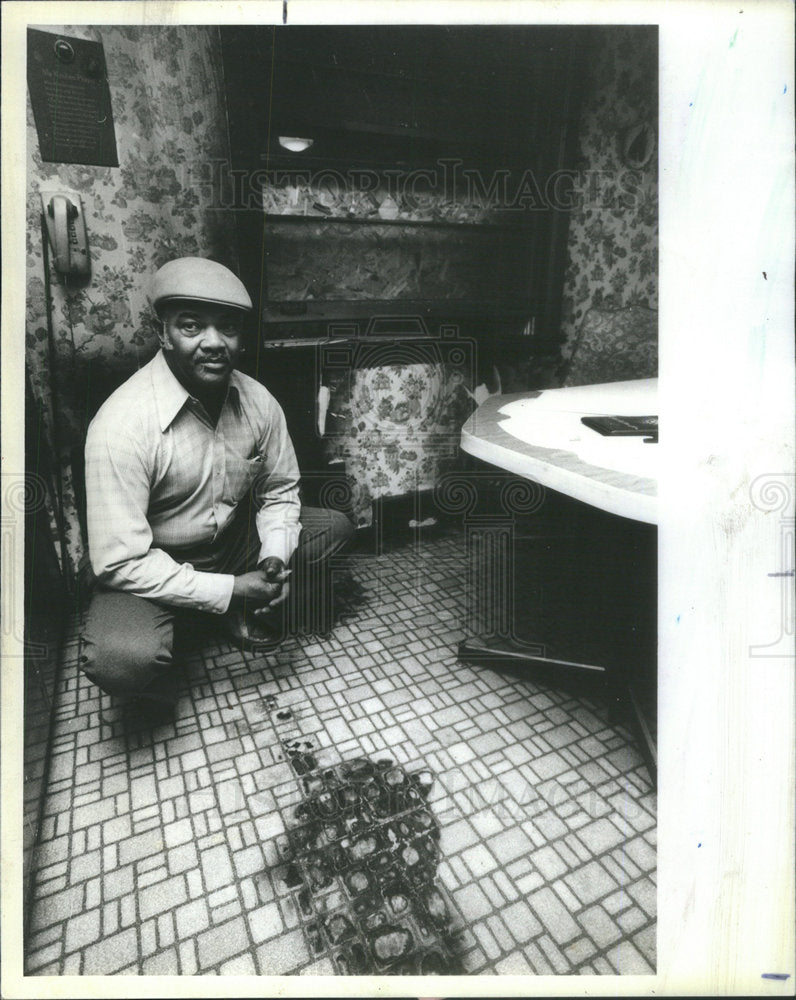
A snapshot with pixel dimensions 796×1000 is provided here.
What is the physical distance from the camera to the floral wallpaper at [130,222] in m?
1.43

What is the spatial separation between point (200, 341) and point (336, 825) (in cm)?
111

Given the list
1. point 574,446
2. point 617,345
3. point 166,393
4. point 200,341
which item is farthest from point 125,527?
point 617,345

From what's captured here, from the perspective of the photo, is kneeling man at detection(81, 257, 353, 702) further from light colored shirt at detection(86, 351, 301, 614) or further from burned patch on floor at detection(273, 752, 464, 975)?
burned patch on floor at detection(273, 752, 464, 975)

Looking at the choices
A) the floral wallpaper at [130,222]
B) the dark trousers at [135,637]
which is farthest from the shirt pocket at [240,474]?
the floral wallpaper at [130,222]

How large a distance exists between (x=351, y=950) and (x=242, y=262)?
1.75 metres

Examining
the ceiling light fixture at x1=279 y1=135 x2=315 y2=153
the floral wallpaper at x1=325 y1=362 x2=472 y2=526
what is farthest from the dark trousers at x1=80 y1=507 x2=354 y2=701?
the ceiling light fixture at x1=279 y1=135 x2=315 y2=153

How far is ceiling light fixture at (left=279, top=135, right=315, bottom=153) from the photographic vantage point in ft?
6.00

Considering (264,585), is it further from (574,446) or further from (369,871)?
(574,446)

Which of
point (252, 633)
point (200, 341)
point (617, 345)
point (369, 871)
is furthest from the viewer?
point (617, 345)

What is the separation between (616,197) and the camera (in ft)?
6.11

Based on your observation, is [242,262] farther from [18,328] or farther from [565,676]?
[565,676]

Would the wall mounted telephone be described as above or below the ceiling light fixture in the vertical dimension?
below

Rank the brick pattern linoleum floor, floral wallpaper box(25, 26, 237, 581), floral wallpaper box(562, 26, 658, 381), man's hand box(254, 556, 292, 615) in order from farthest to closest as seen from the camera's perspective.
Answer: floral wallpaper box(562, 26, 658, 381) → man's hand box(254, 556, 292, 615) → floral wallpaper box(25, 26, 237, 581) → the brick pattern linoleum floor

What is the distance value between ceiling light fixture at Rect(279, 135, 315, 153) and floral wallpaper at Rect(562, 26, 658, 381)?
91cm
